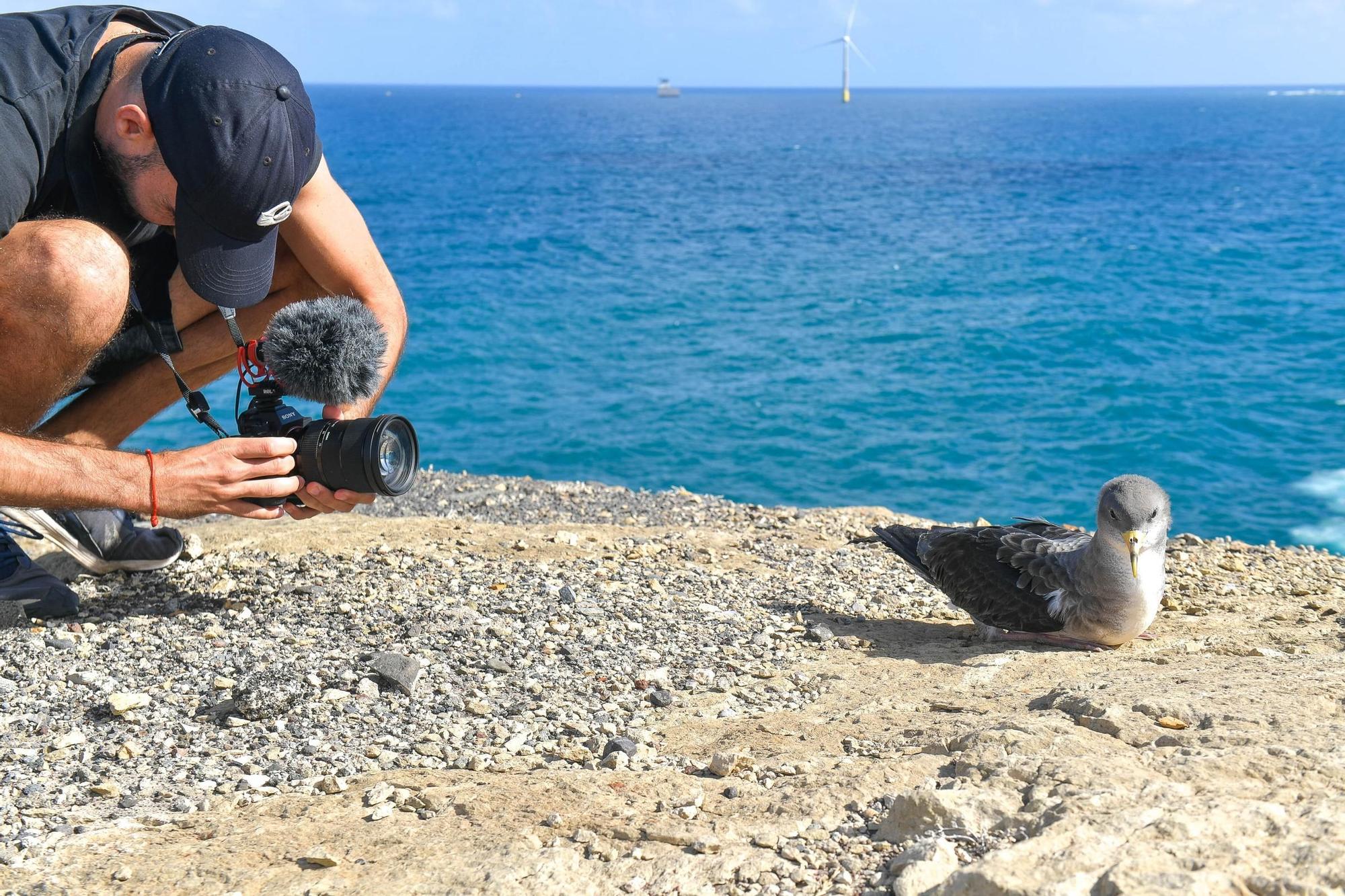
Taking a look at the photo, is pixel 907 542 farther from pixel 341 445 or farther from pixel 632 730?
pixel 341 445

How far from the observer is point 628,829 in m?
2.50

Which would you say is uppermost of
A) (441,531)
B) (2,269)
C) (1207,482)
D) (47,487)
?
(2,269)

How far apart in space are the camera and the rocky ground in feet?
2.00

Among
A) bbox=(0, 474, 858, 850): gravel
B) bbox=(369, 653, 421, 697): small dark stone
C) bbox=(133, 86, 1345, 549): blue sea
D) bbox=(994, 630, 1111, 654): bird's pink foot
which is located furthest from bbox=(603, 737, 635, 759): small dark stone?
bbox=(133, 86, 1345, 549): blue sea

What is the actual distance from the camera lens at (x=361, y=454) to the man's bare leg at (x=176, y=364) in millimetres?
1038

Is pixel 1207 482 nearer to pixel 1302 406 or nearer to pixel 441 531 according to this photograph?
pixel 1302 406

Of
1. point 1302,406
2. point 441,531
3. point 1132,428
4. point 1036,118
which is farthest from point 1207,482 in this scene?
point 1036,118

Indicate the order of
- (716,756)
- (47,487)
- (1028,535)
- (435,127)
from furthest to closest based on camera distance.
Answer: (435,127)
(1028,535)
(47,487)
(716,756)

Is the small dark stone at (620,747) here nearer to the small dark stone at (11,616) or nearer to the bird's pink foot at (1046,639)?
the bird's pink foot at (1046,639)

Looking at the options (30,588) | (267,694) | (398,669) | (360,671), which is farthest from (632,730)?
(30,588)

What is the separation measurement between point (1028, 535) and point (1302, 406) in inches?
557

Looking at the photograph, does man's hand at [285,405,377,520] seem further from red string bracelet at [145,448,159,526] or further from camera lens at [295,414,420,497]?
red string bracelet at [145,448,159,526]

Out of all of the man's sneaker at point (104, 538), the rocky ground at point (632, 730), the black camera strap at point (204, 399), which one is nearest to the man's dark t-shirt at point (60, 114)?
the black camera strap at point (204, 399)

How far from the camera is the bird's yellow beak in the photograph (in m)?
4.18
